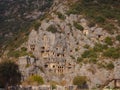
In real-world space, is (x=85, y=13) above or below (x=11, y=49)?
above

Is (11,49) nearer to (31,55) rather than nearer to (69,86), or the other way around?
(31,55)

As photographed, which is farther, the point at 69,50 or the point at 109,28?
the point at 109,28

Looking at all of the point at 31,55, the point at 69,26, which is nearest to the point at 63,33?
the point at 69,26

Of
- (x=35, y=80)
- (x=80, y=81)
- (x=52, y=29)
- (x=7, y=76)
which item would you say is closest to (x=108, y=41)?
(x=52, y=29)

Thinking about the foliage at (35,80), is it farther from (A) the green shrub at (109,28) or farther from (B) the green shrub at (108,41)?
(A) the green shrub at (109,28)

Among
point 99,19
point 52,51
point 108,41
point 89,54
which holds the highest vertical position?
point 99,19

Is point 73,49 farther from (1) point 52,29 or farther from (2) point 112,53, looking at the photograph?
(2) point 112,53

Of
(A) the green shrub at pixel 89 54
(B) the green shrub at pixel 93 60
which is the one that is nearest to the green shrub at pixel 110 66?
(B) the green shrub at pixel 93 60
